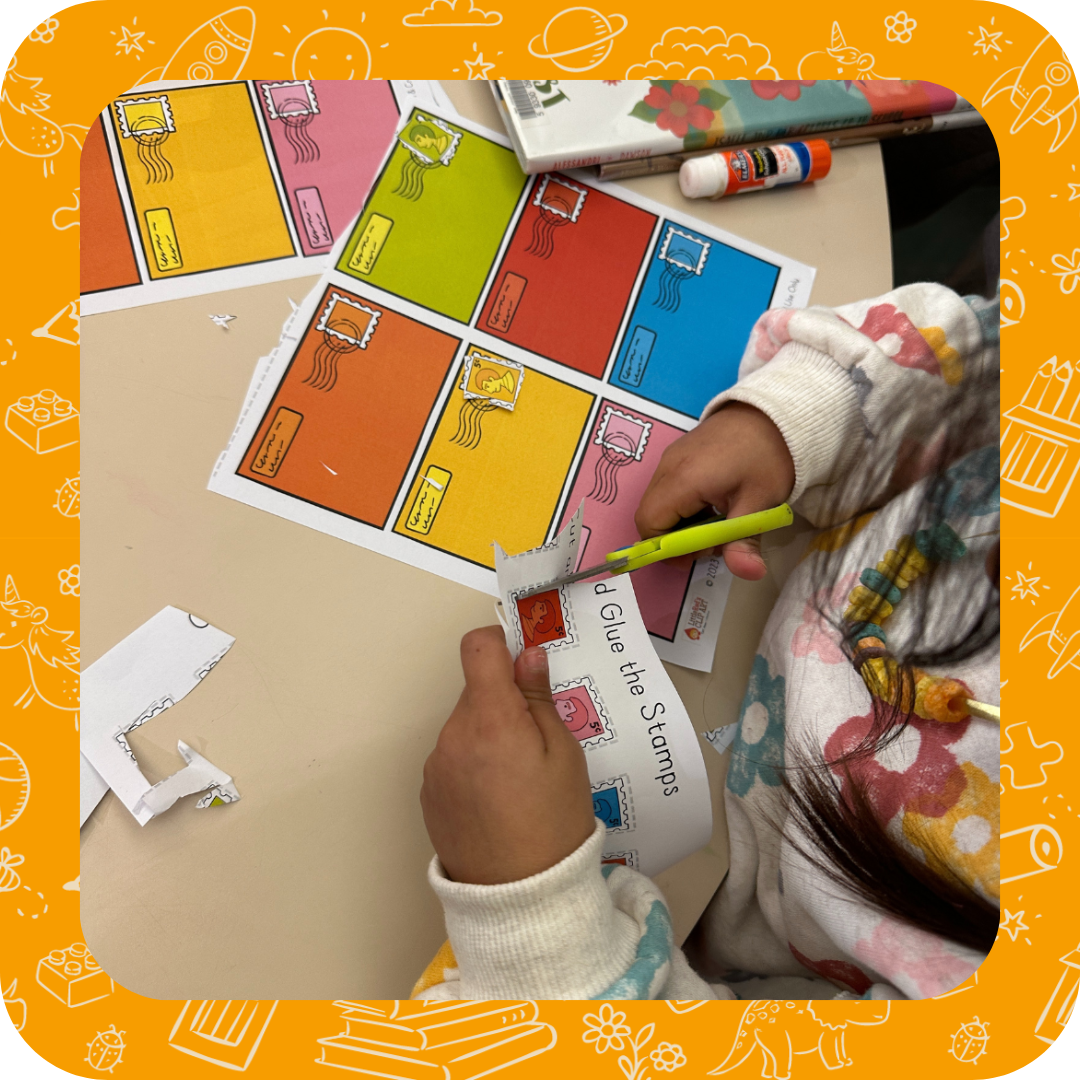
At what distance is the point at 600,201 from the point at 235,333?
30 centimetres

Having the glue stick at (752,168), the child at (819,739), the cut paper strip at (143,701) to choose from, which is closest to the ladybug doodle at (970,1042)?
the child at (819,739)

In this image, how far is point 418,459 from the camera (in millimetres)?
562

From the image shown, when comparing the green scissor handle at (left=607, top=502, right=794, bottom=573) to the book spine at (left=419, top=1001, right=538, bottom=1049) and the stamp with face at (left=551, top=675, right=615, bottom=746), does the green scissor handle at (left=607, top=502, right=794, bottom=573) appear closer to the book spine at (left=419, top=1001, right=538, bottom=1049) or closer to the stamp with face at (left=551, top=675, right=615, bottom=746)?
the stamp with face at (left=551, top=675, right=615, bottom=746)

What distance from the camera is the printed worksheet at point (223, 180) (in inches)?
21.8

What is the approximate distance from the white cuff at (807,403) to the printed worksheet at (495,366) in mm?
46

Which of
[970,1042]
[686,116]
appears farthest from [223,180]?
[970,1042]

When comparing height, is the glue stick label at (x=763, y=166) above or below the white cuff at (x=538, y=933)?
above

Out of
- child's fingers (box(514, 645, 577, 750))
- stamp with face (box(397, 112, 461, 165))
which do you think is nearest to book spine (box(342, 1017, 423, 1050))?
child's fingers (box(514, 645, 577, 750))

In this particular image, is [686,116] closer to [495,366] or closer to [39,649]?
Result: [495,366]

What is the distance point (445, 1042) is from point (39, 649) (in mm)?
380

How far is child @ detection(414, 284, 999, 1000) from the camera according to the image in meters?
0.48

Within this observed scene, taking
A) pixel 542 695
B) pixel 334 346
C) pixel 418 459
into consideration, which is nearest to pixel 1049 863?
pixel 542 695

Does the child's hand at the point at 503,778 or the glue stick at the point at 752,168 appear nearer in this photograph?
the child's hand at the point at 503,778

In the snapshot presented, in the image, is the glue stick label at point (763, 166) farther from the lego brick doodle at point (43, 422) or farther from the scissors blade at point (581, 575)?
the lego brick doodle at point (43, 422)
